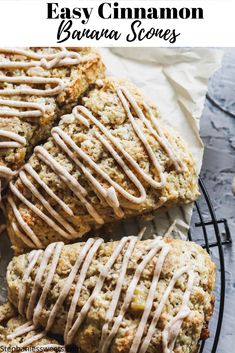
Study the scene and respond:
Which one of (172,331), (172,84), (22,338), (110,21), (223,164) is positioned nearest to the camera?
(172,331)

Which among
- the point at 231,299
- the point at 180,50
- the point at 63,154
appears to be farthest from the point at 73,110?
the point at 231,299

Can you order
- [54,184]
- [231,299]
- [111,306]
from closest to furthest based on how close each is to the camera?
[111,306], [54,184], [231,299]

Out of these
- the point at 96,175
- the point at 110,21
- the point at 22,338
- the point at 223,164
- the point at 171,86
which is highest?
the point at 110,21

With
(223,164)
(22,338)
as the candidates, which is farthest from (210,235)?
(22,338)

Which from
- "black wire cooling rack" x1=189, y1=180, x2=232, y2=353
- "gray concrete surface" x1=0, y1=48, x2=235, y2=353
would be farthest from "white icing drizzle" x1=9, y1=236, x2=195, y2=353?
"gray concrete surface" x1=0, y1=48, x2=235, y2=353

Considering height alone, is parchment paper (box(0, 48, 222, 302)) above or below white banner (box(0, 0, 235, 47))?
below

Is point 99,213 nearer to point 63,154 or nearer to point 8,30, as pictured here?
point 63,154

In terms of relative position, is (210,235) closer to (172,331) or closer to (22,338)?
(172,331)

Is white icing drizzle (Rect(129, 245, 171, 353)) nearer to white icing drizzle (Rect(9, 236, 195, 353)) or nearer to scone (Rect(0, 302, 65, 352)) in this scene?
white icing drizzle (Rect(9, 236, 195, 353))
